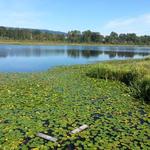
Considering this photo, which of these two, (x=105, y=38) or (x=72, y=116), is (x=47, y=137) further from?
(x=105, y=38)

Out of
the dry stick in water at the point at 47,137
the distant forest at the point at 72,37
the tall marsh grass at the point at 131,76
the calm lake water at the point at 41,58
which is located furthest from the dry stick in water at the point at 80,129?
the distant forest at the point at 72,37

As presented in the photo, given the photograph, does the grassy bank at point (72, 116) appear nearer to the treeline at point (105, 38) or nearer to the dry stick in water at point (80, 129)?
the dry stick in water at point (80, 129)

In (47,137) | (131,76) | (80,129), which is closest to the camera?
(47,137)

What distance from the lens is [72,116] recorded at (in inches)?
329

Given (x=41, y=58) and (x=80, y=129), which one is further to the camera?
(x=41, y=58)

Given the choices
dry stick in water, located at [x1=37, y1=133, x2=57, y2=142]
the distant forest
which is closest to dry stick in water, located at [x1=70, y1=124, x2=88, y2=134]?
dry stick in water, located at [x1=37, y1=133, x2=57, y2=142]

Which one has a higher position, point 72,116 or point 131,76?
point 131,76

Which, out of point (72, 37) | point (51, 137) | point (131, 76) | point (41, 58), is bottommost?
point (41, 58)

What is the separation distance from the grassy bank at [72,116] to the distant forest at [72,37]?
367ft

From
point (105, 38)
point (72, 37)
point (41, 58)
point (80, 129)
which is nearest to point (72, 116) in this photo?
point (80, 129)

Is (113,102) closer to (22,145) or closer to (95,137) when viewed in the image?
(95,137)

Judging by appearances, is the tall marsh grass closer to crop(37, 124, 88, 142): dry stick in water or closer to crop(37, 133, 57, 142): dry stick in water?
crop(37, 124, 88, 142): dry stick in water

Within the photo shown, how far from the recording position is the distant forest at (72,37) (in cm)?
12038

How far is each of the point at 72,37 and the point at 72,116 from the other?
133m
